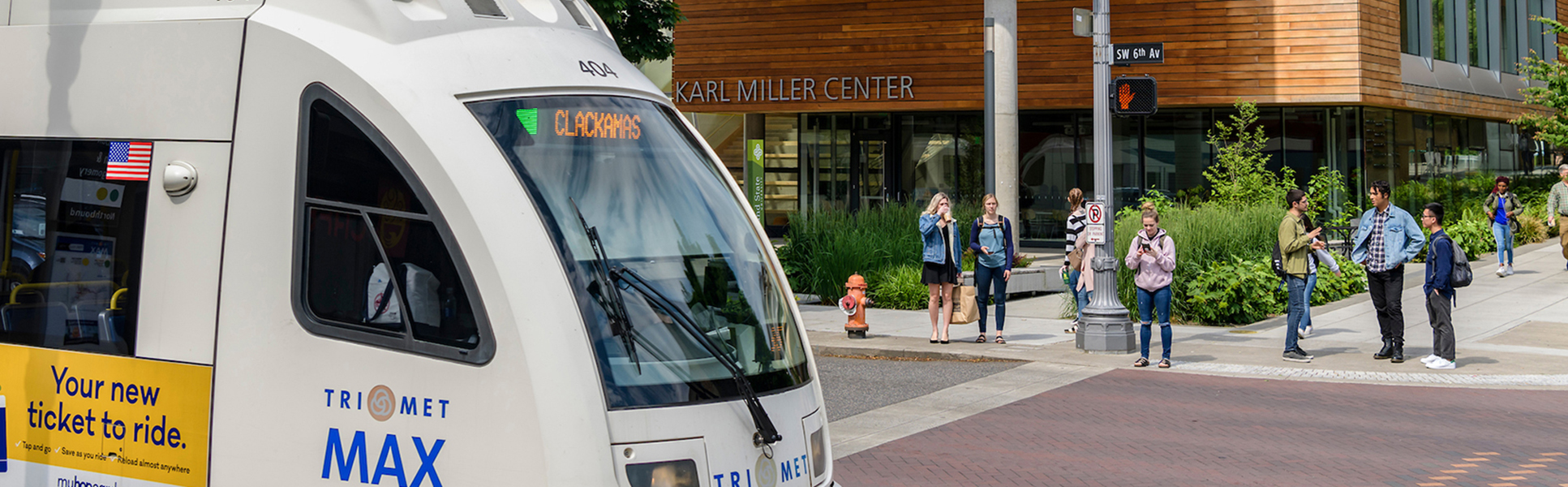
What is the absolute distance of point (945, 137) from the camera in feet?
94.9

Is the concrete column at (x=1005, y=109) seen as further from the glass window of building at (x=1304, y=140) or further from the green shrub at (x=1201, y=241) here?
the glass window of building at (x=1304, y=140)

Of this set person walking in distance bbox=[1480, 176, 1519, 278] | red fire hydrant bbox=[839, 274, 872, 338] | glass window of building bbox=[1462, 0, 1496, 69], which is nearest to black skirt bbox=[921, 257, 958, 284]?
red fire hydrant bbox=[839, 274, 872, 338]

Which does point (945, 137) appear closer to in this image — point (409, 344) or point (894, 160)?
point (894, 160)

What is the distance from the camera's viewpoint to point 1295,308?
491 inches

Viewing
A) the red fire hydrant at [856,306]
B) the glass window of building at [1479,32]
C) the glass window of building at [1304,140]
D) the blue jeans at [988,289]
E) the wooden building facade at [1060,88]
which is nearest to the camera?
the blue jeans at [988,289]

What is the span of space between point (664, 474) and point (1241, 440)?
5.78 m

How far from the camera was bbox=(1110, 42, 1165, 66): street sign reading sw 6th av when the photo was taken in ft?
44.2

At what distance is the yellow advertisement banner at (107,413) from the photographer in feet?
14.8

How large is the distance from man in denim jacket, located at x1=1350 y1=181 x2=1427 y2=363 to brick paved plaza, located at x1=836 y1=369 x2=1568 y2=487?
1280 mm

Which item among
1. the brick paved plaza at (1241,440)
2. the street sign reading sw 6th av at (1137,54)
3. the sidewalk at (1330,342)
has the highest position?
the street sign reading sw 6th av at (1137,54)

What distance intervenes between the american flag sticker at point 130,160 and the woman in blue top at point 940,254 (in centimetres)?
937

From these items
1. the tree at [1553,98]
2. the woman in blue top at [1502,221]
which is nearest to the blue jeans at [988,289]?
the woman in blue top at [1502,221]

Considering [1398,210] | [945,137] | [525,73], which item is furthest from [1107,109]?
[945,137]

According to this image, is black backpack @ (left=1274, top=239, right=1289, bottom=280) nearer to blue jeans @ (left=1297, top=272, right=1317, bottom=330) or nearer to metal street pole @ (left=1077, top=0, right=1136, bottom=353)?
blue jeans @ (left=1297, top=272, right=1317, bottom=330)
